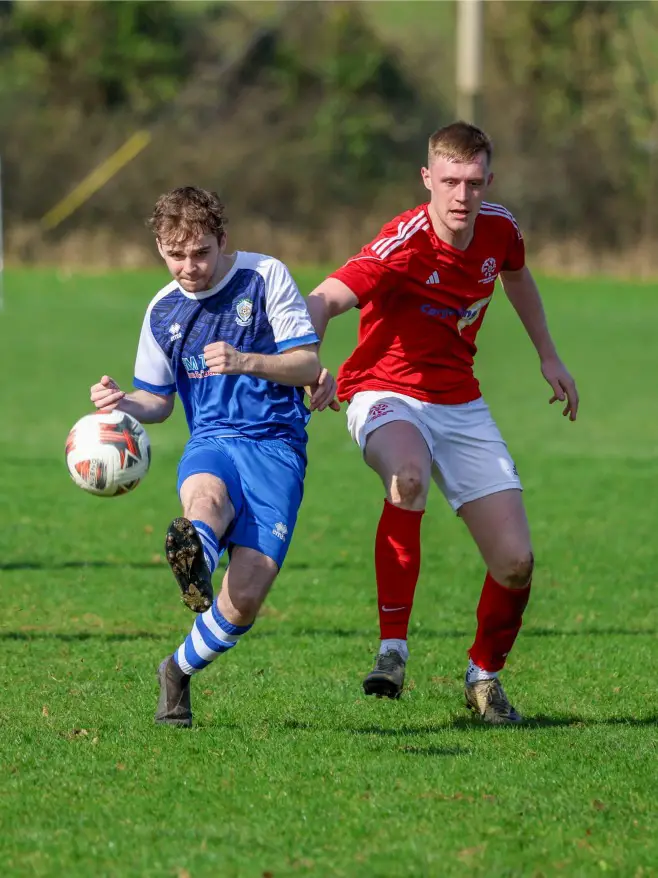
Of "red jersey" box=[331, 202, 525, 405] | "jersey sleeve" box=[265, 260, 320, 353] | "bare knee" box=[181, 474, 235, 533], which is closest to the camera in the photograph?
"bare knee" box=[181, 474, 235, 533]

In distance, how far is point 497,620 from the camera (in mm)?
5895

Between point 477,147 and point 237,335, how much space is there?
124 centimetres

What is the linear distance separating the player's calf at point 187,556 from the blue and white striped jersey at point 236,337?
0.70 meters

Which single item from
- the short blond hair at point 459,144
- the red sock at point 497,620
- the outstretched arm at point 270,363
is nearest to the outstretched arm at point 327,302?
the outstretched arm at point 270,363

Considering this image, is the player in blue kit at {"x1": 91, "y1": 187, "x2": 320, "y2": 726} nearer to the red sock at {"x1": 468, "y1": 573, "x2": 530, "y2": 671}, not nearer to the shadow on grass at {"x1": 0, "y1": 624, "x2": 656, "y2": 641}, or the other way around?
the red sock at {"x1": 468, "y1": 573, "x2": 530, "y2": 671}

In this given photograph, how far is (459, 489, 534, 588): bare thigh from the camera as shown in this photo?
5.78 metres

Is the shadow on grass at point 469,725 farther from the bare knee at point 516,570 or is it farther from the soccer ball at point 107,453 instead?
the soccer ball at point 107,453

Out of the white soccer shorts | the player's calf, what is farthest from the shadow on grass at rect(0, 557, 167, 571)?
the player's calf

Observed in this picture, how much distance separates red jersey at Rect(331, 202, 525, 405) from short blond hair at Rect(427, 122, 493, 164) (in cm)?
37

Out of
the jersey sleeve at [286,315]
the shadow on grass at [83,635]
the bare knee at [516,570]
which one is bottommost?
the shadow on grass at [83,635]

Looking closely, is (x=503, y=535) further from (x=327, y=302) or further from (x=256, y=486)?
(x=327, y=302)

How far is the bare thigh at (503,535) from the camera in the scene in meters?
5.78

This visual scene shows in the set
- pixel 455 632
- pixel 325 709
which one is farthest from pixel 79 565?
pixel 325 709

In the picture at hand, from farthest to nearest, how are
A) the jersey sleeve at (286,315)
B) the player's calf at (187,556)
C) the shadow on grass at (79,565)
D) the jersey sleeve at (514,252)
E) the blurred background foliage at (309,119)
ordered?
the blurred background foliage at (309,119) → the shadow on grass at (79,565) → the jersey sleeve at (514,252) → the jersey sleeve at (286,315) → the player's calf at (187,556)
